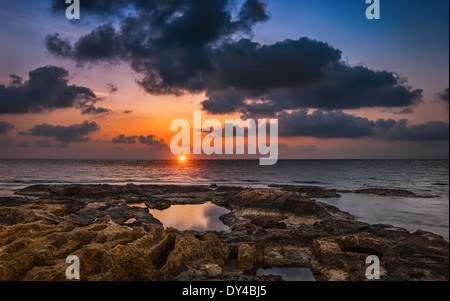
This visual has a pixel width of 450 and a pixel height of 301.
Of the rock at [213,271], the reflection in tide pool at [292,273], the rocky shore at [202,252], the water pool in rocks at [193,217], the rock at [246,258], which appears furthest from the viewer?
the water pool in rocks at [193,217]

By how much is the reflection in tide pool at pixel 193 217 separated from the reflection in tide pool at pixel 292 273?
990 cm

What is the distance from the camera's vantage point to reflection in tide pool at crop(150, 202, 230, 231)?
24.3 m

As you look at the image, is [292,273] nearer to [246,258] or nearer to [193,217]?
[246,258]

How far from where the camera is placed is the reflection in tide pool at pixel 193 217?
79.8ft

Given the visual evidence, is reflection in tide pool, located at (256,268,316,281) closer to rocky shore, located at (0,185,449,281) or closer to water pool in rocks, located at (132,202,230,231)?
rocky shore, located at (0,185,449,281)

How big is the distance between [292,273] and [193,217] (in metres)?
16.4

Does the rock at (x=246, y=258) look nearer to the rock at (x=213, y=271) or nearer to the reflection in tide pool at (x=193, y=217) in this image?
the rock at (x=213, y=271)

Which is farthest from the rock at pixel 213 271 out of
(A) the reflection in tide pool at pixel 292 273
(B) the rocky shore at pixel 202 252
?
(A) the reflection in tide pool at pixel 292 273

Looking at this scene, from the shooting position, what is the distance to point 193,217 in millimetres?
28484
